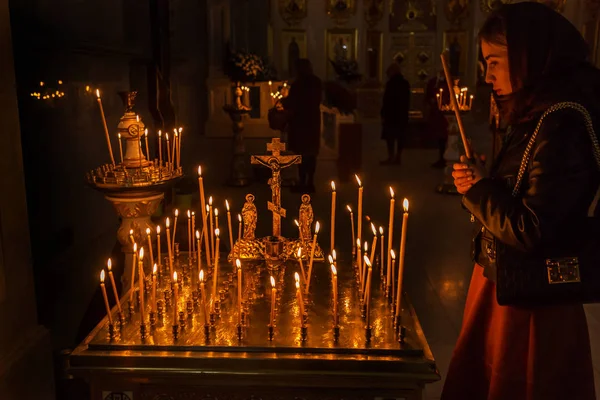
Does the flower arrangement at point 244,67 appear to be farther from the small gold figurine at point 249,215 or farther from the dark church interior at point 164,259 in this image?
the small gold figurine at point 249,215

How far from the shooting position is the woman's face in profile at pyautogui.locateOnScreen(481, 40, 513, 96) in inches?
72.2

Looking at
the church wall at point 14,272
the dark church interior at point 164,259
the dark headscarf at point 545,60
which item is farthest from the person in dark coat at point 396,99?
the dark headscarf at point 545,60

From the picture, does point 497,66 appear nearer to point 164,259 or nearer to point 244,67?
point 164,259

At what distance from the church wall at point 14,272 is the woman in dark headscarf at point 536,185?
1782mm

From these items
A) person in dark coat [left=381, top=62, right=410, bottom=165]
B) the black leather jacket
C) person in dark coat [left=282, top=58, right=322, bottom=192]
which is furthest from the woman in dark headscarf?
person in dark coat [left=381, top=62, right=410, bottom=165]

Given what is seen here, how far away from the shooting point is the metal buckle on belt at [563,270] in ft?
5.77

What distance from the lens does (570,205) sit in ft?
5.47

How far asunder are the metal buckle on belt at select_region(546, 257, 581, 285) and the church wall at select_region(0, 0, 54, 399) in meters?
2.04

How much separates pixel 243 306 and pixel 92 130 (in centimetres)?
215

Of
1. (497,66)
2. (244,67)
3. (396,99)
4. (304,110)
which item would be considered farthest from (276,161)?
(396,99)

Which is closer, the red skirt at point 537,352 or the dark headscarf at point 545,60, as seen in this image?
the dark headscarf at point 545,60

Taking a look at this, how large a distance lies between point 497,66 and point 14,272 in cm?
206

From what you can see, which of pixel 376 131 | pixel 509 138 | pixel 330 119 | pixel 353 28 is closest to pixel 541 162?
pixel 509 138

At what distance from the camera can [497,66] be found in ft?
6.10
